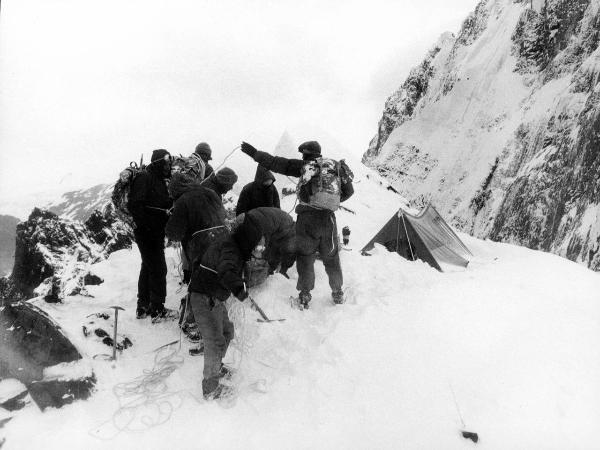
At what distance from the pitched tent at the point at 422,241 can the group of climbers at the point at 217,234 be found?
16.2 ft

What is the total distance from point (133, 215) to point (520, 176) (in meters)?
26.3

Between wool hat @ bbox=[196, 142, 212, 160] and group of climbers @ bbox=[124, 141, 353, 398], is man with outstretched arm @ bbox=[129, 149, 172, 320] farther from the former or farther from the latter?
wool hat @ bbox=[196, 142, 212, 160]

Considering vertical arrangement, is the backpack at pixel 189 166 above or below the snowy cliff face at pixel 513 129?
below

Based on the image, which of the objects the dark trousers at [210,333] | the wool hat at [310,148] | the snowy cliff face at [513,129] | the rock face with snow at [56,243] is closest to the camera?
the dark trousers at [210,333]

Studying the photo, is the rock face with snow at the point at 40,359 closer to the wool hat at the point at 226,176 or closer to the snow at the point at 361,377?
the snow at the point at 361,377

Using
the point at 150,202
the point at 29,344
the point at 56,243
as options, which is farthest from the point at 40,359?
the point at 56,243

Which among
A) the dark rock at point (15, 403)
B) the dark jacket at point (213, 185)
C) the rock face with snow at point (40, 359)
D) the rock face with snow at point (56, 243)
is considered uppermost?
the dark jacket at point (213, 185)

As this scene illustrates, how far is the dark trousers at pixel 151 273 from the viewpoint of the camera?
4.73 metres

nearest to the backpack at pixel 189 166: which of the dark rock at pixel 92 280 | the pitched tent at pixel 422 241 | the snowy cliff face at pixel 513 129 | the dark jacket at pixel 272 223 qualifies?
the dark jacket at pixel 272 223

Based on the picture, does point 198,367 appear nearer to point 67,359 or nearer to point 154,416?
point 154,416

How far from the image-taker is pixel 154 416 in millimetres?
3283

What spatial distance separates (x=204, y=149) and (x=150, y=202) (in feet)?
5.49

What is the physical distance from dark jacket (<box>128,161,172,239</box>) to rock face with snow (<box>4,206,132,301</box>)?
17151mm

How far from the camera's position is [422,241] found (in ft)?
31.4
